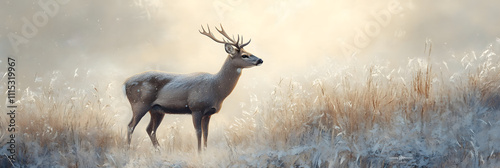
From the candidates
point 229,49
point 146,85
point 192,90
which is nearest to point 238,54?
point 229,49

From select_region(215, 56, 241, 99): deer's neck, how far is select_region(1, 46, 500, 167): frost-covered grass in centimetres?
58

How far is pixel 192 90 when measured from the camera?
19.0 ft

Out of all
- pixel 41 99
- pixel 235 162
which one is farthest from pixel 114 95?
pixel 235 162

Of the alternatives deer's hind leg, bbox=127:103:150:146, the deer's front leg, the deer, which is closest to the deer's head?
the deer

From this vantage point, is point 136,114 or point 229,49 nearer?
point 229,49

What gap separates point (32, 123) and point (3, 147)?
1.62ft

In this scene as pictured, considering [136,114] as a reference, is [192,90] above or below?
above

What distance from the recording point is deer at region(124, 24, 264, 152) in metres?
5.65

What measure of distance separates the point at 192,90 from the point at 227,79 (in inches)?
16.3

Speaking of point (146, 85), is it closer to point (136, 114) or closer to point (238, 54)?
point (136, 114)

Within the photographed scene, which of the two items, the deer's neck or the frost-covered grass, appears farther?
the deer's neck

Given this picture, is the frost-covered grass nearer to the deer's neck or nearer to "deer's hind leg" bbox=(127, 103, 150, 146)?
"deer's hind leg" bbox=(127, 103, 150, 146)

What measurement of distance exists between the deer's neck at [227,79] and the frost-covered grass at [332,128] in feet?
1.91

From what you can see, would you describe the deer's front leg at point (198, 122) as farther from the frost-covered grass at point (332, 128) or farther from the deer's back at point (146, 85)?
the deer's back at point (146, 85)
